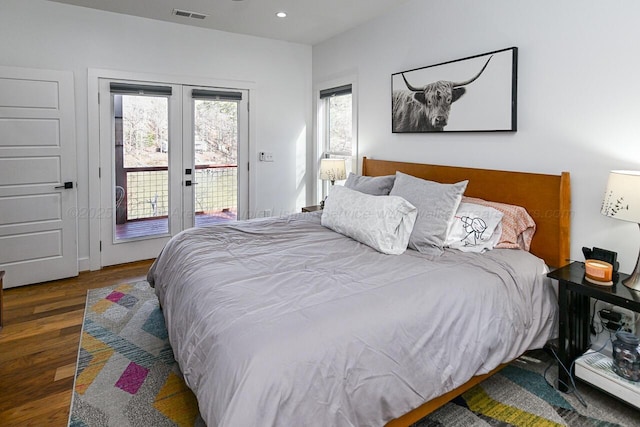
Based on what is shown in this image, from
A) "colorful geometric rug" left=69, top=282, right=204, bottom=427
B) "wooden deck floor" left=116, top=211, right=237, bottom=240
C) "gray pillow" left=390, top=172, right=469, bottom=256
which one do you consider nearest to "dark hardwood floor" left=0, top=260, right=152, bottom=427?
"colorful geometric rug" left=69, top=282, right=204, bottom=427

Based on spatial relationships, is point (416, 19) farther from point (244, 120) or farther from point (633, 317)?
point (633, 317)

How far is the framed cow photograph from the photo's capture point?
2699 mm

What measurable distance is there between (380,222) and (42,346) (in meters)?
2.36

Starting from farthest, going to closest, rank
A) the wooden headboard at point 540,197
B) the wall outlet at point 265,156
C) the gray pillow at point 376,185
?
the wall outlet at point 265,156 → the gray pillow at point 376,185 → the wooden headboard at point 540,197

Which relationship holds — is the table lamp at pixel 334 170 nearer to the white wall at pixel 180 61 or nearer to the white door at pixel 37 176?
the white wall at pixel 180 61

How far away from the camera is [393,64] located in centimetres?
369

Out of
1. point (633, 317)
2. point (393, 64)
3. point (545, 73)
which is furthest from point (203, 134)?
point (633, 317)

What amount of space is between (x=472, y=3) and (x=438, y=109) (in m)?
0.80

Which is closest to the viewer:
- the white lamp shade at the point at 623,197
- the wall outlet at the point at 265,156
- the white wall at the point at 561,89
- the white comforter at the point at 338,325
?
the white comforter at the point at 338,325

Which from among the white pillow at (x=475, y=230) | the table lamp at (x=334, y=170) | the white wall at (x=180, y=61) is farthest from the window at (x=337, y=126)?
the white pillow at (x=475, y=230)

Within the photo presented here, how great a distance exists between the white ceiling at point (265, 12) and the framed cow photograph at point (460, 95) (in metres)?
0.75

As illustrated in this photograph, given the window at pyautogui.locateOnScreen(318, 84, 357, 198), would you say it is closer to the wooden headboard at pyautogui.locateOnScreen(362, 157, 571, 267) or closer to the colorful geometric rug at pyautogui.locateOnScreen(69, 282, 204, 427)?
the wooden headboard at pyautogui.locateOnScreen(362, 157, 571, 267)

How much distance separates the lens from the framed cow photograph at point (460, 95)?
2.70 meters

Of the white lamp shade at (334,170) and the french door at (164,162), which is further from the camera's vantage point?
the white lamp shade at (334,170)
